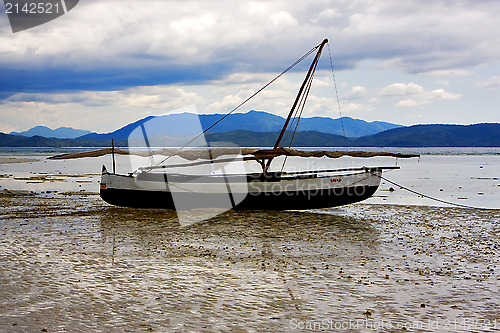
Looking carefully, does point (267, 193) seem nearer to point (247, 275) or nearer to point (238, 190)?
point (238, 190)

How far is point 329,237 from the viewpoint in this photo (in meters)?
16.9

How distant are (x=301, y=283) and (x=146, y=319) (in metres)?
3.95

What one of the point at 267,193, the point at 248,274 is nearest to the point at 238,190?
the point at 267,193

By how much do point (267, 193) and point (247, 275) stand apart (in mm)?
12092

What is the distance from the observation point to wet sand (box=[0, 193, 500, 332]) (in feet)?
27.7

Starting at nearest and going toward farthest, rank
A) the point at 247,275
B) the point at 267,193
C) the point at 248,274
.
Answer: the point at 247,275, the point at 248,274, the point at 267,193

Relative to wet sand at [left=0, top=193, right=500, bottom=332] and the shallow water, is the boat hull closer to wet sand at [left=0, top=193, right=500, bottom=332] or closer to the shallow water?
the shallow water

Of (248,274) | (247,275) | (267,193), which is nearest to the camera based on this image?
(247,275)

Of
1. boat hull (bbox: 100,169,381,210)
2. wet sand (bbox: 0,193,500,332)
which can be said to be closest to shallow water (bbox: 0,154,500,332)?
wet sand (bbox: 0,193,500,332)

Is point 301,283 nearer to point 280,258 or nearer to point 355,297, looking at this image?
point 355,297

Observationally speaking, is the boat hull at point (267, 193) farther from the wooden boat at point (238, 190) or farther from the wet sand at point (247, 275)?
the wet sand at point (247, 275)

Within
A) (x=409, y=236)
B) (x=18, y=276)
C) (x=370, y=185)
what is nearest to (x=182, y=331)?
(x=18, y=276)

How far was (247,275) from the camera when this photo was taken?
37.8 ft

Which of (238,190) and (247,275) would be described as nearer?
(247,275)
